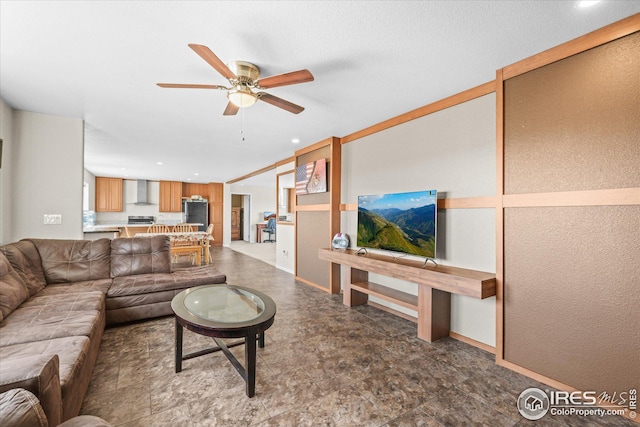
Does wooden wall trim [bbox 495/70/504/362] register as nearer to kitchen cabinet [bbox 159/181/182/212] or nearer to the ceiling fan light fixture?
the ceiling fan light fixture

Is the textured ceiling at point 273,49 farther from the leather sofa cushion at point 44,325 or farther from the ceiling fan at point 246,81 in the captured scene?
the leather sofa cushion at point 44,325

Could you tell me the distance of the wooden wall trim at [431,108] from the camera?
99.7 inches

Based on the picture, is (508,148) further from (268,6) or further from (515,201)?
(268,6)

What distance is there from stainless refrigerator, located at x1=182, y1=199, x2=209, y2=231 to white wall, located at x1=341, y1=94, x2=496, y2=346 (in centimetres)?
810

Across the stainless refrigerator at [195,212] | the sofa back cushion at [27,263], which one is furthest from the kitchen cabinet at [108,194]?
the sofa back cushion at [27,263]

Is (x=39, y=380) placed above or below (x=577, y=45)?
below

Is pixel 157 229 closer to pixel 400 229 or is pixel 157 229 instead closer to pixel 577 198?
pixel 400 229

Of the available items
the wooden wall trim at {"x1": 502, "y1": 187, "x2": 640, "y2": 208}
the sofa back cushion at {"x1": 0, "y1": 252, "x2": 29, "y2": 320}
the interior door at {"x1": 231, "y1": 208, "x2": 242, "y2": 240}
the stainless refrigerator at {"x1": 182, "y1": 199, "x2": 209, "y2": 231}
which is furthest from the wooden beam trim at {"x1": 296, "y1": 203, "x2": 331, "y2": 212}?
the interior door at {"x1": 231, "y1": 208, "x2": 242, "y2": 240}

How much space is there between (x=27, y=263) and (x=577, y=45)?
5.24 m

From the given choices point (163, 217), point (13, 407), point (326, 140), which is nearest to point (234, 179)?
point (163, 217)

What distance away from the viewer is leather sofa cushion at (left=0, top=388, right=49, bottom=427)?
34.4 inches

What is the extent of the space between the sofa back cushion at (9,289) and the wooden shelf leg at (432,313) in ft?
11.3

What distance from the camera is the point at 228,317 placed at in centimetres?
195

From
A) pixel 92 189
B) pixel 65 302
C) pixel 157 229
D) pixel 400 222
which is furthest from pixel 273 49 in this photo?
pixel 92 189
